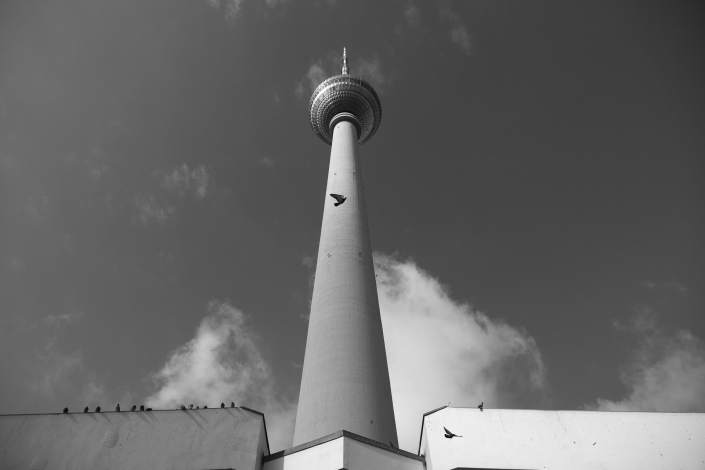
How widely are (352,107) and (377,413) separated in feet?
108

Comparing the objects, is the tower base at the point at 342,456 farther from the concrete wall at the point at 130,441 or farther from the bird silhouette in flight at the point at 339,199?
the bird silhouette in flight at the point at 339,199

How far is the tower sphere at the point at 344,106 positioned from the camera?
1881 inches

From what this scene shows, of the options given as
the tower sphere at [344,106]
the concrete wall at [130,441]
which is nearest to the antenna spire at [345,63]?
the tower sphere at [344,106]

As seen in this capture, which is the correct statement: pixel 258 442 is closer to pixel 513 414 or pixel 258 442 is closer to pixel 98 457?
pixel 98 457

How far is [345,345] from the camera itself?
23781 mm

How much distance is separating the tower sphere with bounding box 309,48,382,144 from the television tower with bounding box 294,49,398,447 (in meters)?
9.61

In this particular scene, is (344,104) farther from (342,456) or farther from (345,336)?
(342,456)

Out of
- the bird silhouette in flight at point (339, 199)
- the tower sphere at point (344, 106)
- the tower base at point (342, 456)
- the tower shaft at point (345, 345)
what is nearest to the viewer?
the tower base at point (342, 456)

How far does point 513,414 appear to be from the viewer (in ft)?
55.0

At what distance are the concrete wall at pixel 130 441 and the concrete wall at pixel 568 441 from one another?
633 cm

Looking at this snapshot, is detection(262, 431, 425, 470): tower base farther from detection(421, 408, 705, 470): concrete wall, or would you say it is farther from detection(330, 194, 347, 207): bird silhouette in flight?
detection(330, 194, 347, 207): bird silhouette in flight

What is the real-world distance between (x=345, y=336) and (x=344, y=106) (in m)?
29.1

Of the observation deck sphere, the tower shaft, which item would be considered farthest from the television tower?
the observation deck sphere

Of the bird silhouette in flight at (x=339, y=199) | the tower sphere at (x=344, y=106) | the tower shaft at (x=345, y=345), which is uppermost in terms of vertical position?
the tower sphere at (x=344, y=106)
